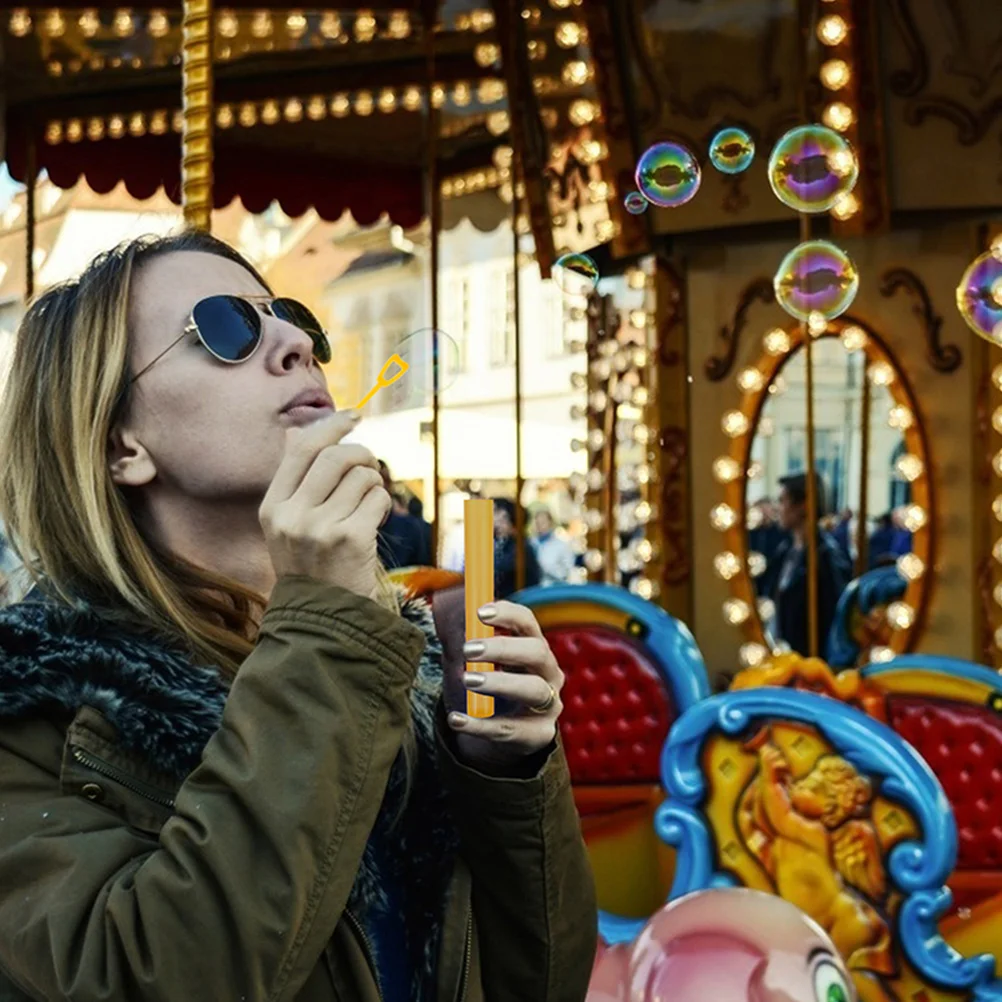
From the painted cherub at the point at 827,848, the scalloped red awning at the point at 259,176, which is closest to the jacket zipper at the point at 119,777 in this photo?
the painted cherub at the point at 827,848

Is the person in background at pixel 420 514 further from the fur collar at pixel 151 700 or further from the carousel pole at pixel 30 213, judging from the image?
the fur collar at pixel 151 700

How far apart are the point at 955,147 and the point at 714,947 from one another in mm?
4078

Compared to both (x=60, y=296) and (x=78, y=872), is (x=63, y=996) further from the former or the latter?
(x=60, y=296)

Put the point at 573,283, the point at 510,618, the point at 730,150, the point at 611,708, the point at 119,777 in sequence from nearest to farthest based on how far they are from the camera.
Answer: the point at 119,777, the point at 510,618, the point at 730,150, the point at 611,708, the point at 573,283

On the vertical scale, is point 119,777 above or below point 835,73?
below

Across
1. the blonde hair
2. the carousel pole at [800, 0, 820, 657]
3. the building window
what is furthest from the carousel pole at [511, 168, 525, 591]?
the blonde hair

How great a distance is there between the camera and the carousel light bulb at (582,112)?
251 inches

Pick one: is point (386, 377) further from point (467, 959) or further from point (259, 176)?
point (259, 176)

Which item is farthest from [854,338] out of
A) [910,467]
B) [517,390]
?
[517,390]

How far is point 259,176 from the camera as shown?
741cm

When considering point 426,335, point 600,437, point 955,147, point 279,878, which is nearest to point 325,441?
point 279,878

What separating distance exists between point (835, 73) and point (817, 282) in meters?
1.49

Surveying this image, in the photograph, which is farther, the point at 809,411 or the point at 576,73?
the point at 576,73

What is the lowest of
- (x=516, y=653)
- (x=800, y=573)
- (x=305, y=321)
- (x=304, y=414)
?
(x=800, y=573)
